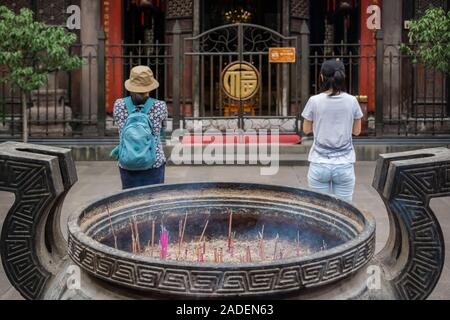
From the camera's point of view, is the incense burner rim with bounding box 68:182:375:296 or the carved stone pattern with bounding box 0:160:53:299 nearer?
the incense burner rim with bounding box 68:182:375:296

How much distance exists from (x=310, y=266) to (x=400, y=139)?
10.3 meters

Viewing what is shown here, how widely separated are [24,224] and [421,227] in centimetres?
189

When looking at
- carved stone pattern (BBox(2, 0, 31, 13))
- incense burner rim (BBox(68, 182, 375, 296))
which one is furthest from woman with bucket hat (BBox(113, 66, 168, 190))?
carved stone pattern (BBox(2, 0, 31, 13))

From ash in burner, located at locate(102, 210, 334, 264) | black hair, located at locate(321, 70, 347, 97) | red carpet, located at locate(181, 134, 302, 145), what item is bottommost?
ash in burner, located at locate(102, 210, 334, 264)

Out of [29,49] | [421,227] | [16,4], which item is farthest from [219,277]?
[16,4]

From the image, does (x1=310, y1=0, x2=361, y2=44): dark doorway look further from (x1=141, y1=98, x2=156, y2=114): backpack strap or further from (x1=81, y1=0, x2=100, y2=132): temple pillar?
(x1=141, y1=98, x2=156, y2=114): backpack strap

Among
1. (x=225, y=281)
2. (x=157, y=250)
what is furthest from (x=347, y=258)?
(x=157, y=250)

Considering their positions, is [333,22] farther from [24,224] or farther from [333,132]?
[24,224]

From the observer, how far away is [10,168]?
10.5 ft

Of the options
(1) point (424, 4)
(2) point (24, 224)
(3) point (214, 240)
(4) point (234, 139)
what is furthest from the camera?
(1) point (424, 4)

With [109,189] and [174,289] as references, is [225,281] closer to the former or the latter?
[174,289]

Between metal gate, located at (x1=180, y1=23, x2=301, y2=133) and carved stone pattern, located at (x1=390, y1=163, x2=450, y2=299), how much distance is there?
8.80 metres

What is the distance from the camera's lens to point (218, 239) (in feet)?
12.0

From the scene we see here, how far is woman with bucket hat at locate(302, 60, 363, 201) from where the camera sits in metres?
4.90
